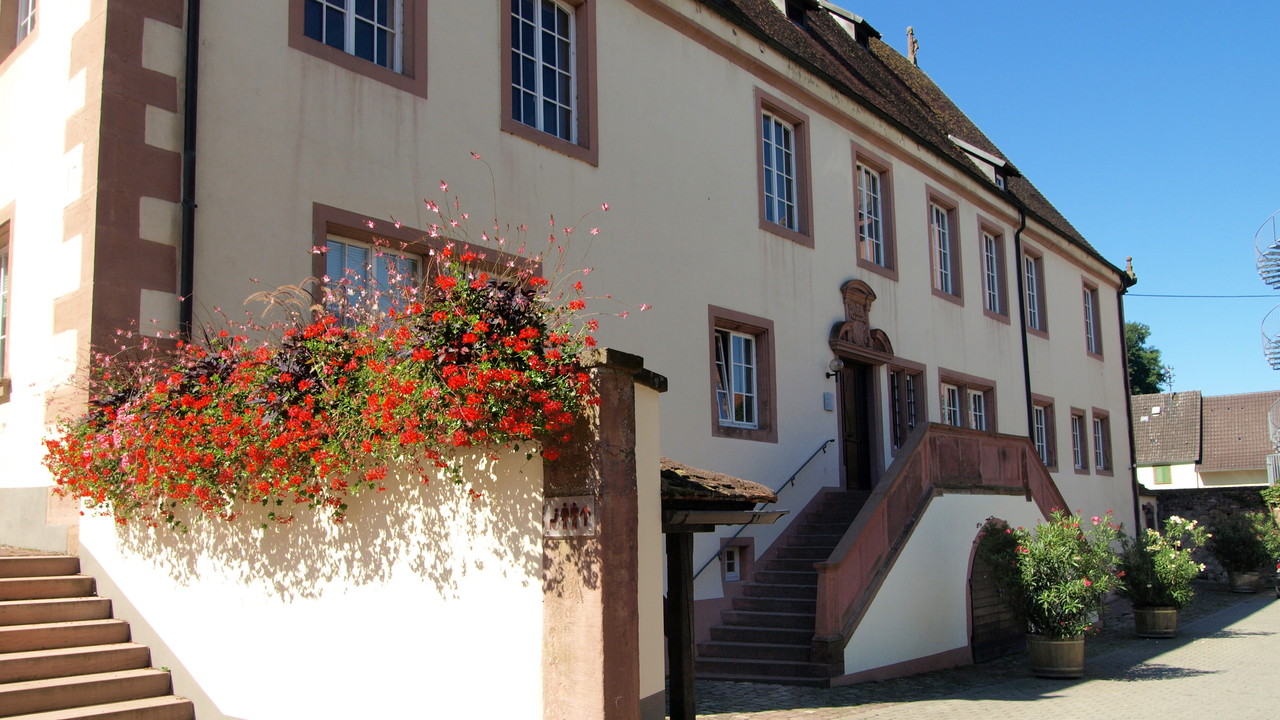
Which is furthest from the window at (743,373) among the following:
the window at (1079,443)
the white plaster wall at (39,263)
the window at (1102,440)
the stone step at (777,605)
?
the window at (1102,440)

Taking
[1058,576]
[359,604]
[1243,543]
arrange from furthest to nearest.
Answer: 1. [1243,543]
2. [1058,576]
3. [359,604]

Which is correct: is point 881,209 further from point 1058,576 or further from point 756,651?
point 756,651

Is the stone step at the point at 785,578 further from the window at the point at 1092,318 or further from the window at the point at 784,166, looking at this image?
the window at the point at 1092,318

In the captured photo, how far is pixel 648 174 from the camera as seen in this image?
1190 cm

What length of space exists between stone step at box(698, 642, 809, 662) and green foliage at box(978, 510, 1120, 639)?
2659 mm

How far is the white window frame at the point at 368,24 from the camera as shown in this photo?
911cm

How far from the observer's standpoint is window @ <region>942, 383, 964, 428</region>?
58.8 feet

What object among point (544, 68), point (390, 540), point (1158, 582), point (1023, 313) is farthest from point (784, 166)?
point (390, 540)

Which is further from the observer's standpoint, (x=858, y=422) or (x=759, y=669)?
(x=858, y=422)

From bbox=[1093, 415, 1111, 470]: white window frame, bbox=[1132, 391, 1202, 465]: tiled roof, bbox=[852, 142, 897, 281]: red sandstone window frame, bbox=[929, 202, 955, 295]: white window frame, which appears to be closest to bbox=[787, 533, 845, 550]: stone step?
bbox=[852, 142, 897, 281]: red sandstone window frame

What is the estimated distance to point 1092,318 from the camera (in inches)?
1009

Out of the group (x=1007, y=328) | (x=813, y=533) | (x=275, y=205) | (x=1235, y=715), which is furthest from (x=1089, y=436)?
(x=275, y=205)

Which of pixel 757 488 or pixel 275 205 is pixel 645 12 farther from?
pixel 757 488

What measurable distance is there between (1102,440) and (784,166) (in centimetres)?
1446
